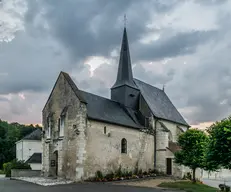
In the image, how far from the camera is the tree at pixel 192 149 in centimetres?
2305

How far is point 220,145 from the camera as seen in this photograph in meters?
15.3

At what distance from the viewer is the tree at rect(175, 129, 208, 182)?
75.6 feet

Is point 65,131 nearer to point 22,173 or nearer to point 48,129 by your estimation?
point 48,129

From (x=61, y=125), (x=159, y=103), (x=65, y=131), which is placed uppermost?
(x=159, y=103)

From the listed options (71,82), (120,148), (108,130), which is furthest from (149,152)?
(71,82)

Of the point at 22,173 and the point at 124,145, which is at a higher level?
the point at 124,145

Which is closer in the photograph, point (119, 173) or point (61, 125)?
point (61, 125)

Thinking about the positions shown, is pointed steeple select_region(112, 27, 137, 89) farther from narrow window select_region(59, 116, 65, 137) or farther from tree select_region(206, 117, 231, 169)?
tree select_region(206, 117, 231, 169)

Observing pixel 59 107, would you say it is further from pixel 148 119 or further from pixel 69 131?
pixel 148 119

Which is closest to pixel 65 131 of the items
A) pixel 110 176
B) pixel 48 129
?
pixel 48 129

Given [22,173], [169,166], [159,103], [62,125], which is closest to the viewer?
[62,125]

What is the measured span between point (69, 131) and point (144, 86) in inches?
643

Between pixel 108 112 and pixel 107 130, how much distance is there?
272 cm

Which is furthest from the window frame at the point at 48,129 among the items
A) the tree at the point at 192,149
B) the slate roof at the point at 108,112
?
the tree at the point at 192,149
